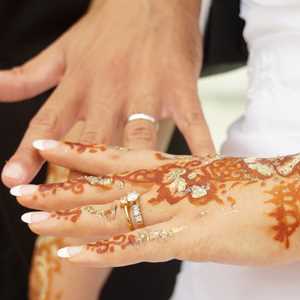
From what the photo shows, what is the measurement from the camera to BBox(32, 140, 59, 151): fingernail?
78 centimetres

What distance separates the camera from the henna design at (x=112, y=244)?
0.65m

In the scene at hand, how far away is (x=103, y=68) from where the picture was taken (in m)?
0.93

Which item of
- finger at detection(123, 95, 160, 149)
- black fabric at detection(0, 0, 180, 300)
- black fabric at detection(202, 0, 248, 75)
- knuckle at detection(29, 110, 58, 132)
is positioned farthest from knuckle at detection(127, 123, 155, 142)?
black fabric at detection(0, 0, 180, 300)

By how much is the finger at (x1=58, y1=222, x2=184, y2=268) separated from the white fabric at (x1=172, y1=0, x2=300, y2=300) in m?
0.11

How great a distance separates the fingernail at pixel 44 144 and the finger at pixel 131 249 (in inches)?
6.8

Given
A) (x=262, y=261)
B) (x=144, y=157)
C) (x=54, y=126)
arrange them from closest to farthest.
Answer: (x=262, y=261), (x=144, y=157), (x=54, y=126)

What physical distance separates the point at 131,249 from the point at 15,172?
0.73ft

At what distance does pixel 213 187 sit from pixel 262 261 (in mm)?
94

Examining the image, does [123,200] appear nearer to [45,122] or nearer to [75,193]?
[75,193]

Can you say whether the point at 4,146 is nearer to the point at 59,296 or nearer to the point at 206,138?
the point at 59,296

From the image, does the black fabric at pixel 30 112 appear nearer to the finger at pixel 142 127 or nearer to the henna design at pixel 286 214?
the finger at pixel 142 127

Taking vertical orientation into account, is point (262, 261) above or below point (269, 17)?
below

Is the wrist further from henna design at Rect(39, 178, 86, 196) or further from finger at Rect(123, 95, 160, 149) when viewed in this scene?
henna design at Rect(39, 178, 86, 196)

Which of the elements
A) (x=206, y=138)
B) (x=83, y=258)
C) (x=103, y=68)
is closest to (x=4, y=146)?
(x=103, y=68)
